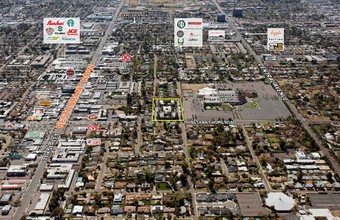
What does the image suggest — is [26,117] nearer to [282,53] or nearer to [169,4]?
[282,53]

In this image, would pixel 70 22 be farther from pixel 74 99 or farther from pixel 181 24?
pixel 181 24
